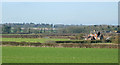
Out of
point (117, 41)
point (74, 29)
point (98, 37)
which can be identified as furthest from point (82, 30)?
point (117, 41)

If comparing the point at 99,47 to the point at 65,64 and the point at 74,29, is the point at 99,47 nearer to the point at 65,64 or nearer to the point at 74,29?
the point at 65,64

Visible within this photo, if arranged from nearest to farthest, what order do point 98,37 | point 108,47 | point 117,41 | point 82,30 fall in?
point 108,47 → point 117,41 → point 98,37 → point 82,30

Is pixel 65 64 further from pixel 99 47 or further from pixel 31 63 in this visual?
pixel 99 47

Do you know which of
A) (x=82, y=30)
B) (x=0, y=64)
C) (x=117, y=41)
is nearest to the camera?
(x=0, y=64)

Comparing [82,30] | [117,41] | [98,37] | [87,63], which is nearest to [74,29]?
[82,30]

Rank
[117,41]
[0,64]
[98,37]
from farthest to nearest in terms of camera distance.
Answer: [98,37] → [117,41] → [0,64]

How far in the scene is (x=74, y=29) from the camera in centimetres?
11781

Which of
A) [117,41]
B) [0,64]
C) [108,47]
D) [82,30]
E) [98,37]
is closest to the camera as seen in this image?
[0,64]

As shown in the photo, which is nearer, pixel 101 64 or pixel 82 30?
pixel 101 64

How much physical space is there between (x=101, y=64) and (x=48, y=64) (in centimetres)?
406

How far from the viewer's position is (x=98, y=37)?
243 feet

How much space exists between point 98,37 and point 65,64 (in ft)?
172

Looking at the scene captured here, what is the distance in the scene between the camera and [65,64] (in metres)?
22.6

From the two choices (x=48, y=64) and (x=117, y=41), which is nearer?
(x=48, y=64)
